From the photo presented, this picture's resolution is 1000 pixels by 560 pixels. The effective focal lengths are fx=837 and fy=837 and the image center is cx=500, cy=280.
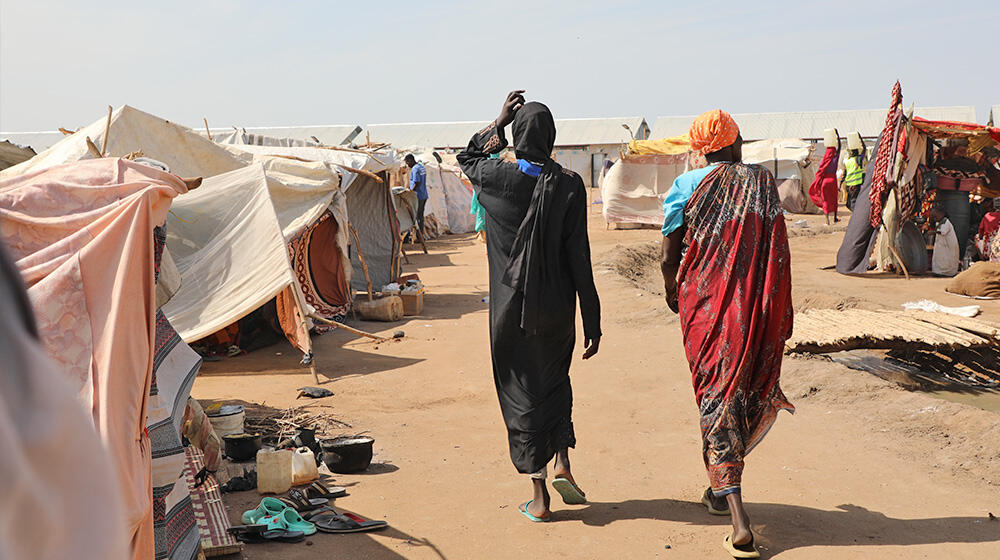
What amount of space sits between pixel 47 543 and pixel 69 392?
12 cm

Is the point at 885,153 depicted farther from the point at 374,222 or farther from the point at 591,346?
the point at 591,346

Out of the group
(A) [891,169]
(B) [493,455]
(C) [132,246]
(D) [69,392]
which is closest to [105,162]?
(C) [132,246]

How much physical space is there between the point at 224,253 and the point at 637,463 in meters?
4.40

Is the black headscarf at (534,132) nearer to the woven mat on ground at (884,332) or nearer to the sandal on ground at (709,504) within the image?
the sandal on ground at (709,504)

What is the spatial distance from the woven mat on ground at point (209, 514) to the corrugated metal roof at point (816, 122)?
4113 centimetres

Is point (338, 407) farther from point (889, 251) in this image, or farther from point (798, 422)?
point (889, 251)

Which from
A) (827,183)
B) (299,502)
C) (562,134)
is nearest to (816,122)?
(562,134)

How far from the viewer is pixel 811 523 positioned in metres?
3.94

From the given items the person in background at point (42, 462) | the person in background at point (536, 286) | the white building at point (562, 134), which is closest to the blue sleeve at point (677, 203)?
the person in background at point (536, 286)

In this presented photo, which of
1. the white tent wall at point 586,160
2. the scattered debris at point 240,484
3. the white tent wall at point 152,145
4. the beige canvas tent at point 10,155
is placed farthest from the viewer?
the white tent wall at point 586,160

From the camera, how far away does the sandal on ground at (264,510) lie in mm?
3973

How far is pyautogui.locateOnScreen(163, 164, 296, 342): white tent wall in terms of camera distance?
716cm

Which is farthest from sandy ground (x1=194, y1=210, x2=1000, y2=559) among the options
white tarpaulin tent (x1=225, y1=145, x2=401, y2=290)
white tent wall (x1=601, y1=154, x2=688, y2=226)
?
white tent wall (x1=601, y1=154, x2=688, y2=226)

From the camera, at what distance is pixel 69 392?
0.71 m
